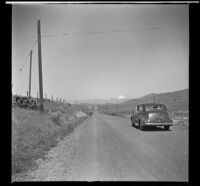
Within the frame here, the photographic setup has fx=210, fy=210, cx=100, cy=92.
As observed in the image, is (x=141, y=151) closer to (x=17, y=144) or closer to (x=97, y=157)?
(x=97, y=157)

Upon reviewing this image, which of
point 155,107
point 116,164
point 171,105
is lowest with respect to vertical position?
point 171,105

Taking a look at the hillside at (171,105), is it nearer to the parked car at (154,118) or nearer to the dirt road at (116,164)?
the parked car at (154,118)

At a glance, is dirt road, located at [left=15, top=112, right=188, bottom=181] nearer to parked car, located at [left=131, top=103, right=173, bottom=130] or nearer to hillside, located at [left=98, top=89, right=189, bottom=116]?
parked car, located at [left=131, top=103, right=173, bottom=130]

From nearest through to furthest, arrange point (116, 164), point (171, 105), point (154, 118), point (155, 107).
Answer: point (116, 164) → point (154, 118) → point (155, 107) → point (171, 105)

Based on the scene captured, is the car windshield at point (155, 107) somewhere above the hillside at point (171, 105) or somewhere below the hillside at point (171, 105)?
above

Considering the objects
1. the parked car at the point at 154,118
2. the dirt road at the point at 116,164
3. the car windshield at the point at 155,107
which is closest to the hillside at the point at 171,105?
the car windshield at the point at 155,107

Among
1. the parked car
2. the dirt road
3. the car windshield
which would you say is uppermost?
the car windshield

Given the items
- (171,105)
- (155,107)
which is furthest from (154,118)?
(171,105)

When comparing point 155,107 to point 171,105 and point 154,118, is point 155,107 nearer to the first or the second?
point 154,118

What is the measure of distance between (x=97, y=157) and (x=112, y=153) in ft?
2.48

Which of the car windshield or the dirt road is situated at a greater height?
the car windshield

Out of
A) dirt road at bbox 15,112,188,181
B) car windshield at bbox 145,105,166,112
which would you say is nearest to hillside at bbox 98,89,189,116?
car windshield at bbox 145,105,166,112

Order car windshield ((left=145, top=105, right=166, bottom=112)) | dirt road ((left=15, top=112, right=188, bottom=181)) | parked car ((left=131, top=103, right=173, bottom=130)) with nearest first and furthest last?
dirt road ((left=15, top=112, right=188, bottom=181))
parked car ((left=131, top=103, right=173, bottom=130))
car windshield ((left=145, top=105, right=166, bottom=112))
